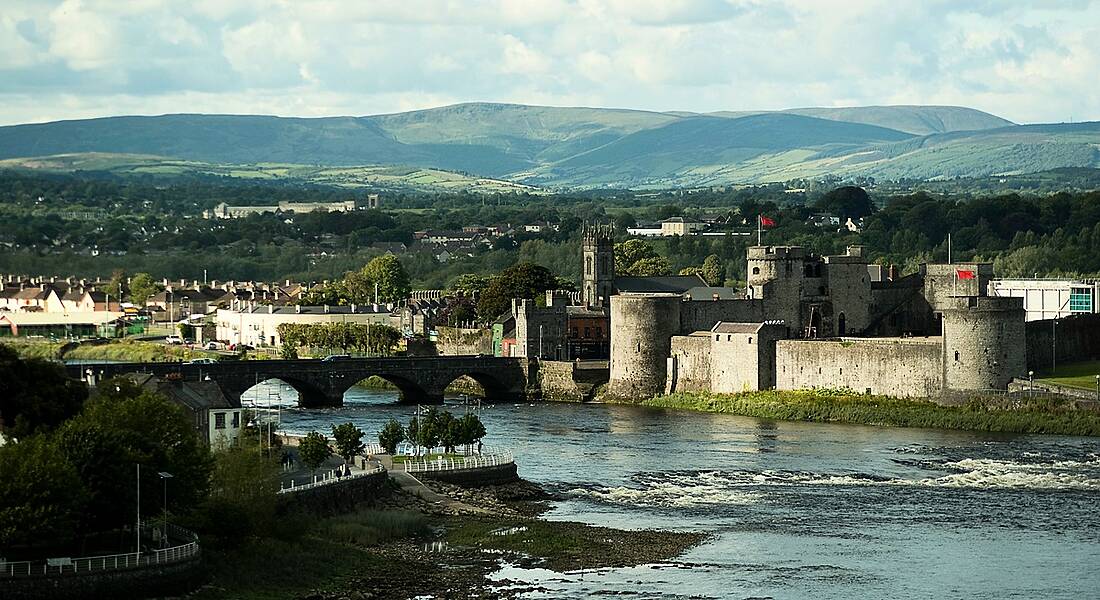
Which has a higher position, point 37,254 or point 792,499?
point 37,254

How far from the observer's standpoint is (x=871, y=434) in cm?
7112

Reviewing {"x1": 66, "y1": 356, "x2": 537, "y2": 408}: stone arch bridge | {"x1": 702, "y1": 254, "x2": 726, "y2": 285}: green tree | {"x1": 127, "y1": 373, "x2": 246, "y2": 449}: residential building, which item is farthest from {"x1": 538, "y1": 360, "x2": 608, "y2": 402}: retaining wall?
{"x1": 702, "y1": 254, "x2": 726, "y2": 285}: green tree

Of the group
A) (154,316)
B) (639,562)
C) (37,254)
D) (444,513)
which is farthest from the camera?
(154,316)

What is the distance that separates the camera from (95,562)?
3962 cm

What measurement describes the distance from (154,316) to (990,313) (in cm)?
7089

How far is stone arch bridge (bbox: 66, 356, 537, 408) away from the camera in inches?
3221

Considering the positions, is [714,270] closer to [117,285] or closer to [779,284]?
[117,285]

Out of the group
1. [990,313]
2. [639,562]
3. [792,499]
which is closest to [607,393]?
[990,313]

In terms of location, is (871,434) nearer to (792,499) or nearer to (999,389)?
(999,389)

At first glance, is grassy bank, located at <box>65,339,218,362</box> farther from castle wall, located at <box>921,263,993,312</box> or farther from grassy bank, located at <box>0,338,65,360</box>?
castle wall, located at <box>921,263,993,312</box>

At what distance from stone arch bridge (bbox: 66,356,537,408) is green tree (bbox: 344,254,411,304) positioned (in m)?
44.2

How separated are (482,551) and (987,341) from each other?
102 ft

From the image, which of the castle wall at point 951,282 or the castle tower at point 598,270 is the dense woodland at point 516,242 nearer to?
the castle tower at point 598,270

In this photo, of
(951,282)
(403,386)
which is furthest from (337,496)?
(951,282)
